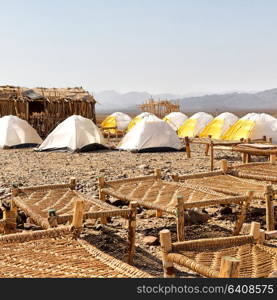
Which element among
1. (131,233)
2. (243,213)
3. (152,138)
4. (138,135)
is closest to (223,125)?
(152,138)

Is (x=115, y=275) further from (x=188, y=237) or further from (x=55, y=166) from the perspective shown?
(x=55, y=166)

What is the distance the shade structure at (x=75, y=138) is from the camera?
1580 centimetres

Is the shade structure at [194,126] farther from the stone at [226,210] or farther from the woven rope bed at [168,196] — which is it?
the woven rope bed at [168,196]

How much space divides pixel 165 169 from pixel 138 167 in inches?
32.2

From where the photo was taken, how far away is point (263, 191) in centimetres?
630

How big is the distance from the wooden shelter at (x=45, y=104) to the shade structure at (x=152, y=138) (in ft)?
17.0

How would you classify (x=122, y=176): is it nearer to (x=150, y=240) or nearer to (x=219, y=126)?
(x=150, y=240)

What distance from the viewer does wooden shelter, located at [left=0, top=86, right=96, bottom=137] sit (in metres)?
20.2

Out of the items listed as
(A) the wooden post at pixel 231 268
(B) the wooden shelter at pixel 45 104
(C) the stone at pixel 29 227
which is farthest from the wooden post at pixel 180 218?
(B) the wooden shelter at pixel 45 104

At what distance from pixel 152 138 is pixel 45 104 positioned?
661 cm
